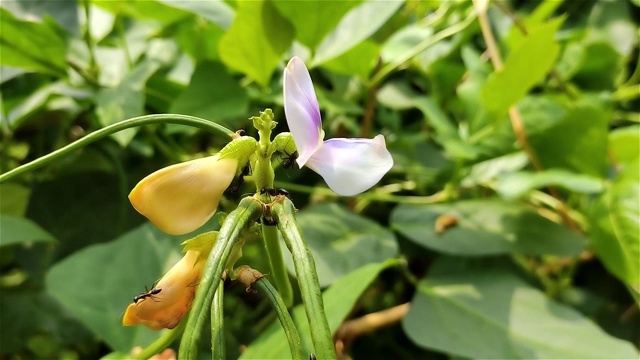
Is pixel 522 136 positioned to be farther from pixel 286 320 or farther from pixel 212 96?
pixel 286 320

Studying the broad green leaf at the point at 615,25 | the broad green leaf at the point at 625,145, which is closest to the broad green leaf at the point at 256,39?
the broad green leaf at the point at 625,145

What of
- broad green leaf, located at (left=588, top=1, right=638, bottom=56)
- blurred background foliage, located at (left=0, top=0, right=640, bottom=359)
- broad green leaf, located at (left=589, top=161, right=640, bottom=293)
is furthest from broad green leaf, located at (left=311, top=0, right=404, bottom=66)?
broad green leaf, located at (left=588, top=1, right=638, bottom=56)

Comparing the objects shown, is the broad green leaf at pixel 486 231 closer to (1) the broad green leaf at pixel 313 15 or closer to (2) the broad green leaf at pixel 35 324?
(1) the broad green leaf at pixel 313 15

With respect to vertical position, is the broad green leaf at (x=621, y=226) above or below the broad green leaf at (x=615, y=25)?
below

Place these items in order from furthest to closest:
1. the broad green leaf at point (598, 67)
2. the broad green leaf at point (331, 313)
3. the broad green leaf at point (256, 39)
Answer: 1. the broad green leaf at point (598, 67)
2. the broad green leaf at point (256, 39)
3. the broad green leaf at point (331, 313)

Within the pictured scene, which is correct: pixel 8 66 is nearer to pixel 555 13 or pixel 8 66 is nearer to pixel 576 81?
pixel 576 81

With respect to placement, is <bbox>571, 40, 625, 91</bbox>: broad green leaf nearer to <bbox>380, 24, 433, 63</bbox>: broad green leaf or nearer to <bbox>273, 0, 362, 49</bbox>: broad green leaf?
<bbox>380, 24, 433, 63</bbox>: broad green leaf
